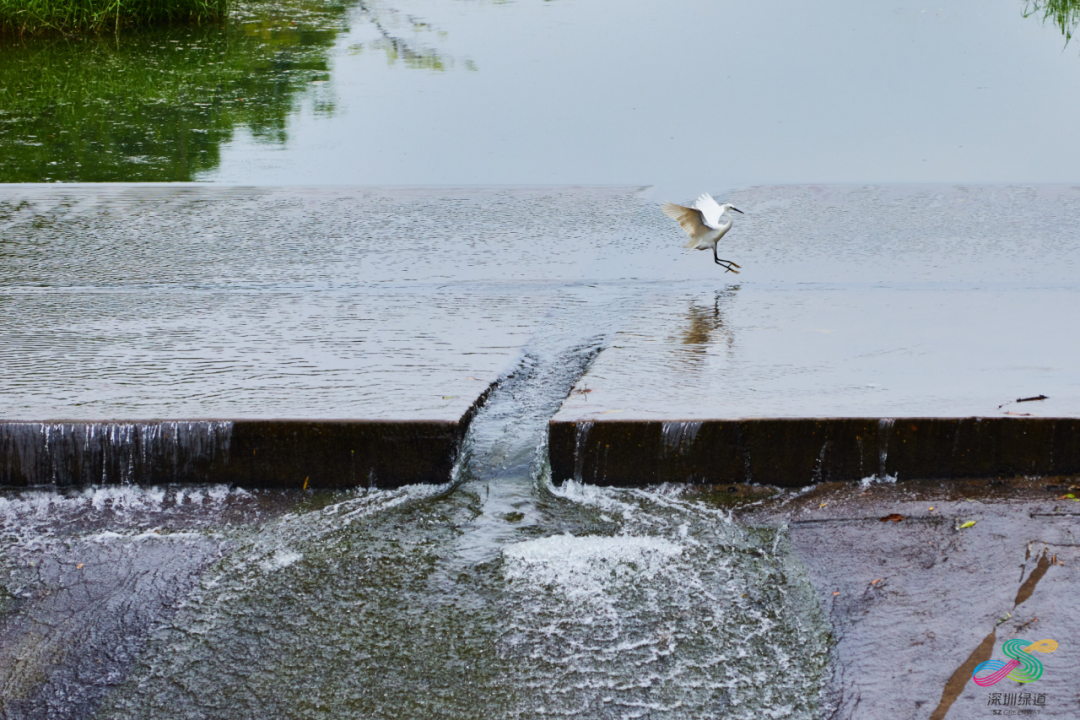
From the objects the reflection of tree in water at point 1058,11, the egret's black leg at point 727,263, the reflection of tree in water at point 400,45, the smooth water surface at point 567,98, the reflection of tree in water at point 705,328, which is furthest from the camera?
the reflection of tree in water at point 1058,11

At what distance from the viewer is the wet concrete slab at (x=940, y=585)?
7.27 ft

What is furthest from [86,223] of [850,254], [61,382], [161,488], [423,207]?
[850,254]

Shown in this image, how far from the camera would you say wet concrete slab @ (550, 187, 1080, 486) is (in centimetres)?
299

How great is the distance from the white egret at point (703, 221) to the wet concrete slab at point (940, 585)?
157cm

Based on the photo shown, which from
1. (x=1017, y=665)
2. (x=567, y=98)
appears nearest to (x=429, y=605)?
(x=1017, y=665)

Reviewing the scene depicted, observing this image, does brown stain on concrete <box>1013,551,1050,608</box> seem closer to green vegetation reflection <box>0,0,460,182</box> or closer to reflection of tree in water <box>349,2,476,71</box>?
green vegetation reflection <box>0,0,460,182</box>

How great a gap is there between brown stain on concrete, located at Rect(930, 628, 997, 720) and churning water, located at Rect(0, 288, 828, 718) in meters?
0.24

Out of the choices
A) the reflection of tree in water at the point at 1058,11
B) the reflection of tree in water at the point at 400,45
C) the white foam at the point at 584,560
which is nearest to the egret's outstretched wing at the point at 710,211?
the white foam at the point at 584,560

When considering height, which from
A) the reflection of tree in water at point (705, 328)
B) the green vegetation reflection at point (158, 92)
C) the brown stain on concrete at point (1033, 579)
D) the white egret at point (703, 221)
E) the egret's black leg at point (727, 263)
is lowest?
the brown stain on concrete at point (1033, 579)

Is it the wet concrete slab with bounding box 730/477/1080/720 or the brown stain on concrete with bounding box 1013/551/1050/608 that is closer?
the wet concrete slab with bounding box 730/477/1080/720

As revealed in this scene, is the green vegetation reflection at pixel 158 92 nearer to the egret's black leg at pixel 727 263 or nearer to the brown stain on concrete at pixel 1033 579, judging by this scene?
the egret's black leg at pixel 727 263

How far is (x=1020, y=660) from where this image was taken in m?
2.28

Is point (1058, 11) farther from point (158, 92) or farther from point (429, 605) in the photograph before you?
point (429, 605)

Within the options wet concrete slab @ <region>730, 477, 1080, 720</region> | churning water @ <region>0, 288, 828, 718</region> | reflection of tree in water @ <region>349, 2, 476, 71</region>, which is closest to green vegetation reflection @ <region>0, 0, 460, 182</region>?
reflection of tree in water @ <region>349, 2, 476, 71</region>
